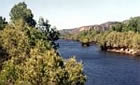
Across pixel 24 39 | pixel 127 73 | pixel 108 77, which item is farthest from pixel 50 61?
pixel 127 73

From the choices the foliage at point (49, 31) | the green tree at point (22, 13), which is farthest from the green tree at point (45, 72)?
the green tree at point (22, 13)

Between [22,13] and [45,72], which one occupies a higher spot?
[22,13]

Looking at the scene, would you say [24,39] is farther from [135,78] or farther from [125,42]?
[125,42]

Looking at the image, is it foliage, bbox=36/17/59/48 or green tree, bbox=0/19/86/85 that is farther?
foliage, bbox=36/17/59/48

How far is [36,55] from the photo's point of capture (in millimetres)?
55750

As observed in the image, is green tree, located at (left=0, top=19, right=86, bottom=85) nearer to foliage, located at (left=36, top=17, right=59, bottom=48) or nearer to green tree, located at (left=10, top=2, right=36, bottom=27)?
foliage, located at (left=36, top=17, right=59, bottom=48)

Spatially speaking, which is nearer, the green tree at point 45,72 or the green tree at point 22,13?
the green tree at point 45,72

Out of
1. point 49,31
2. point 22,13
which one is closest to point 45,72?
point 49,31

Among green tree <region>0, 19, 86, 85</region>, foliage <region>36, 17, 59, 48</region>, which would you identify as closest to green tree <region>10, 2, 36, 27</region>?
foliage <region>36, 17, 59, 48</region>

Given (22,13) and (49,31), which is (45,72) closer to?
(49,31)

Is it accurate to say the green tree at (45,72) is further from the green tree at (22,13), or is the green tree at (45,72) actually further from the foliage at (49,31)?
the green tree at (22,13)

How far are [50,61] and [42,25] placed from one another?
68141 millimetres

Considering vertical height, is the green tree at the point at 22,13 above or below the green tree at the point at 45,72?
above

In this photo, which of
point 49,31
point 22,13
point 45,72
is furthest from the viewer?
point 22,13
